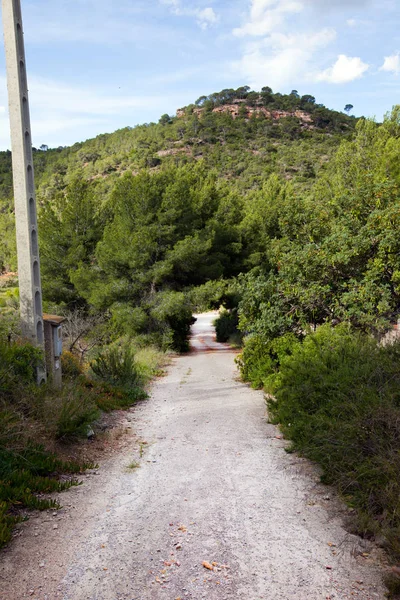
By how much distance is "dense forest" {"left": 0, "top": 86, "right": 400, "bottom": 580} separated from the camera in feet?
17.0

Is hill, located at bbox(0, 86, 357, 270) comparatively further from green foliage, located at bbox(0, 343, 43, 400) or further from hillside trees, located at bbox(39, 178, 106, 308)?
green foliage, located at bbox(0, 343, 43, 400)

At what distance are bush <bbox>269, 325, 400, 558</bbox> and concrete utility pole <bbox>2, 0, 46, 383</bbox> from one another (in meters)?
4.36

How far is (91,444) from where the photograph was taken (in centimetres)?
697

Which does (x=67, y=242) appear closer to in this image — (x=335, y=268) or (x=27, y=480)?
(x=335, y=268)

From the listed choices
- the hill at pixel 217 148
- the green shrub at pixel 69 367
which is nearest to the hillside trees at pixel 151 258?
the green shrub at pixel 69 367

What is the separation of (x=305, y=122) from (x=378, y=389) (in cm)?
9095

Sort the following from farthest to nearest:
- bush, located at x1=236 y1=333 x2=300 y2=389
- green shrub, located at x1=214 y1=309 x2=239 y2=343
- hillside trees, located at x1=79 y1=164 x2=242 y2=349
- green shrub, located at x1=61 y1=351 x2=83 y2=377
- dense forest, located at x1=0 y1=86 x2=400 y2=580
→ green shrub, located at x1=214 y1=309 x2=239 y2=343, hillside trees, located at x1=79 y1=164 x2=242 y2=349, bush, located at x1=236 y1=333 x2=300 y2=389, green shrub, located at x1=61 y1=351 x2=83 y2=377, dense forest, located at x1=0 y1=86 x2=400 y2=580

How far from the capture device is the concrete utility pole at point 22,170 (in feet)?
25.6

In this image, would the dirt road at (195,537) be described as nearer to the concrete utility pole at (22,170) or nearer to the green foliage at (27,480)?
the green foliage at (27,480)

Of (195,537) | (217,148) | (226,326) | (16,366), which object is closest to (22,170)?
(16,366)

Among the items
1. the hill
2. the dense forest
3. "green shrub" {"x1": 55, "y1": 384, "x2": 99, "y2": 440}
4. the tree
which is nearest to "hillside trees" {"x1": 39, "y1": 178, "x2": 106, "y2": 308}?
the dense forest

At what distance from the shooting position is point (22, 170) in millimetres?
7887

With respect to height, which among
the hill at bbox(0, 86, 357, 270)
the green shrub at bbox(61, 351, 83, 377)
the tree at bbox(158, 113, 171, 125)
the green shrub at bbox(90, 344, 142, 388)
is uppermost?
the tree at bbox(158, 113, 171, 125)

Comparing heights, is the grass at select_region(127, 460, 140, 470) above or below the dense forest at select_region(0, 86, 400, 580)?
below
